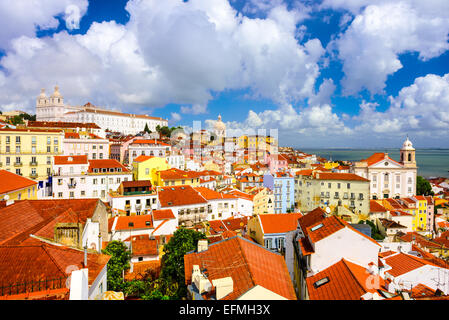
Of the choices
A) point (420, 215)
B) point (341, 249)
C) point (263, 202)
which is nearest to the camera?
point (341, 249)

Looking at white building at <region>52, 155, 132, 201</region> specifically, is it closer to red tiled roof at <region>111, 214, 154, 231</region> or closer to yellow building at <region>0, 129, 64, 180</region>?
yellow building at <region>0, 129, 64, 180</region>

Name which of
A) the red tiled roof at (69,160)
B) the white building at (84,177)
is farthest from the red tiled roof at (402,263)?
the red tiled roof at (69,160)

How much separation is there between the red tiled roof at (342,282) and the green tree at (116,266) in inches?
236

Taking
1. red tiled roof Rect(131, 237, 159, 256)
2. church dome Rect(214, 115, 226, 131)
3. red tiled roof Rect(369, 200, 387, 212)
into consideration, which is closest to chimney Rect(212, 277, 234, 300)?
red tiled roof Rect(131, 237, 159, 256)

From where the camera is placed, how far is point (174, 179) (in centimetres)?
3127

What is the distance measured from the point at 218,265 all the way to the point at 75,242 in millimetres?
4563

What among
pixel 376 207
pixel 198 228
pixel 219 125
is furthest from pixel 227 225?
pixel 219 125

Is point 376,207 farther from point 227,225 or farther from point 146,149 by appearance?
point 146,149

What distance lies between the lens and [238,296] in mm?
5656

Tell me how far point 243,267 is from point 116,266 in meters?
6.03

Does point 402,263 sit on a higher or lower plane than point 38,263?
lower

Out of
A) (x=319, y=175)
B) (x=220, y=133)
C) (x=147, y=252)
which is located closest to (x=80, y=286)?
(x=147, y=252)

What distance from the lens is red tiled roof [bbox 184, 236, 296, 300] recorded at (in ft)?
20.6

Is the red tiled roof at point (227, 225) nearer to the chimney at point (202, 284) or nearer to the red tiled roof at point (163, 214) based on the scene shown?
the red tiled roof at point (163, 214)
